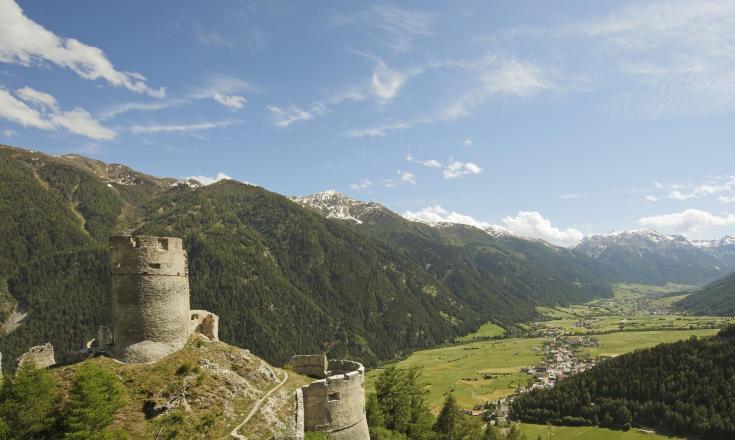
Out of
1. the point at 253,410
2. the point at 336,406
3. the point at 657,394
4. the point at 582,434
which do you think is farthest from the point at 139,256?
the point at 657,394

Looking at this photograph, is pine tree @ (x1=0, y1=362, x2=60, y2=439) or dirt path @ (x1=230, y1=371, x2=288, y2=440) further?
dirt path @ (x1=230, y1=371, x2=288, y2=440)

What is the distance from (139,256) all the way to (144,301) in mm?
3039

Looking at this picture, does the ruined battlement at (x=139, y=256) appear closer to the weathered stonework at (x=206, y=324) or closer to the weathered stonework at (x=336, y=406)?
Result: the weathered stonework at (x=206, y=324)

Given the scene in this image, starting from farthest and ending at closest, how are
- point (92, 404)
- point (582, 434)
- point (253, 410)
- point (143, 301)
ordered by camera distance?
point (582, 434) → point (143, 301) → point (253, 410) → point (92, 404)

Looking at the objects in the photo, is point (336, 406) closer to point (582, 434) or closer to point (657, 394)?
point (582, 434)

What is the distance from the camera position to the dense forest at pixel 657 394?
120 m

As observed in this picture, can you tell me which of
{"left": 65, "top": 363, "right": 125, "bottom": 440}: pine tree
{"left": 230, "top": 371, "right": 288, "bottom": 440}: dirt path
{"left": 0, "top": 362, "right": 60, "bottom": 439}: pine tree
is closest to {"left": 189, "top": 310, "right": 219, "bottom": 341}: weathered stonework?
{"left": 230, "top": 371, "right": 288, "bottom": 440}: dirt path

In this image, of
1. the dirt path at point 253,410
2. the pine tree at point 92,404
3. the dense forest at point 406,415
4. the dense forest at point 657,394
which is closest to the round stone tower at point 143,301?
the pine tree at point 92,404

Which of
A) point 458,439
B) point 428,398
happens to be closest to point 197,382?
point 458,439

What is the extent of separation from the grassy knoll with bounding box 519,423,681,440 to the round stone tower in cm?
11289

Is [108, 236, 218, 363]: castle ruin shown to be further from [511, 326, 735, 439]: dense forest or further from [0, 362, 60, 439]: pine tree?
[511, 326, 735, 439]: dense forest

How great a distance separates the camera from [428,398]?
532 feet

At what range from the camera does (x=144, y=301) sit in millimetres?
30859

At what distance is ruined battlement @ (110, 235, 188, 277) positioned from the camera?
31.0 meters
